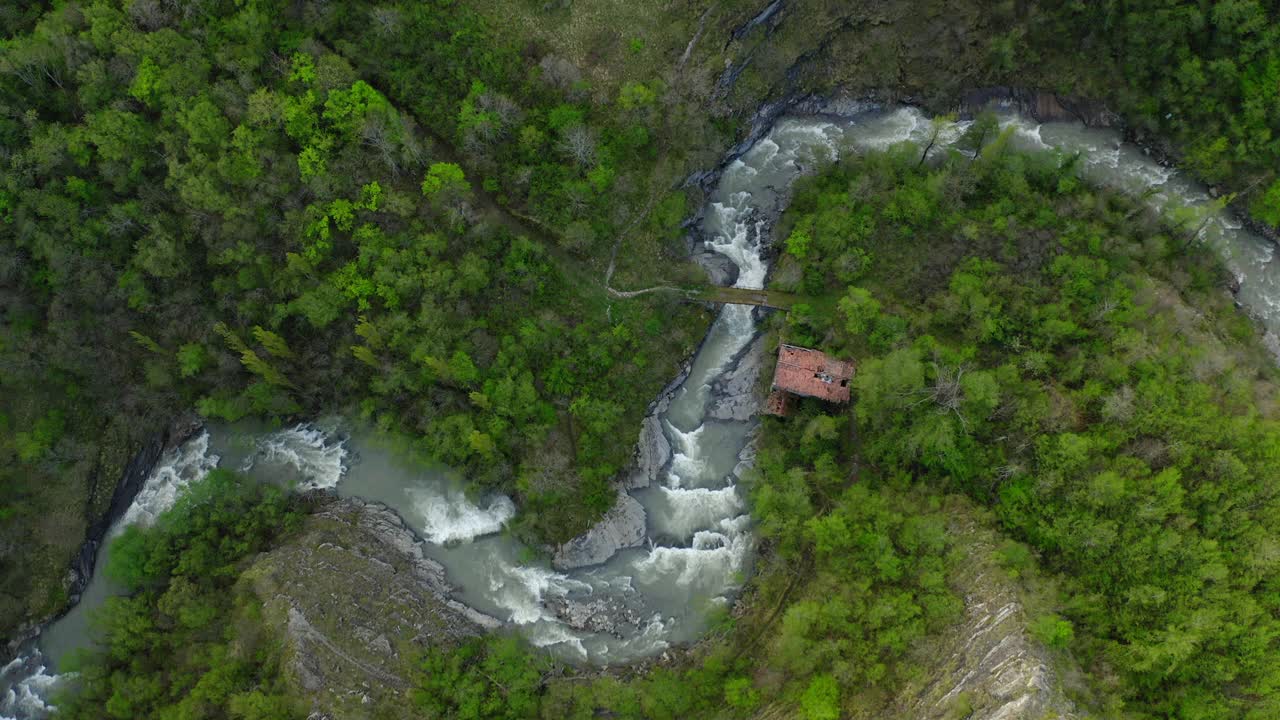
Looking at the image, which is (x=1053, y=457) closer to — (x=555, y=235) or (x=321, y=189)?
(x=555, y=235)

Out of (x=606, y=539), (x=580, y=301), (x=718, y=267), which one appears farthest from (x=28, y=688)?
(x=718, y=267)

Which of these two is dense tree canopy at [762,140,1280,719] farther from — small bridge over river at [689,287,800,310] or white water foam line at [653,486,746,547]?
white water foam line at [653,486,746,547]

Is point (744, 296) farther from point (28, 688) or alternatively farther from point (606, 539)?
point (28, 688)

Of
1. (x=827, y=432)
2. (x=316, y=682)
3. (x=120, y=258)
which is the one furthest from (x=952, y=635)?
(x=120, y=258)

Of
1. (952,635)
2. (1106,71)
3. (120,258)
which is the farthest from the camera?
(1106,71)

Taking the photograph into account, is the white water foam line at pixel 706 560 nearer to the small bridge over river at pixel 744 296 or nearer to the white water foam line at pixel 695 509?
the white water foam line at pixel 695 509

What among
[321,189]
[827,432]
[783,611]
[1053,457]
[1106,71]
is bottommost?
[783,611]

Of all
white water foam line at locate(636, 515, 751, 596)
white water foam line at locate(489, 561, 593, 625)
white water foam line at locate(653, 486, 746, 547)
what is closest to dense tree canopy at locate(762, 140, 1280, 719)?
white water foam line at locate(653, 486, 746, 547)

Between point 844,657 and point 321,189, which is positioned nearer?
point 844,657
